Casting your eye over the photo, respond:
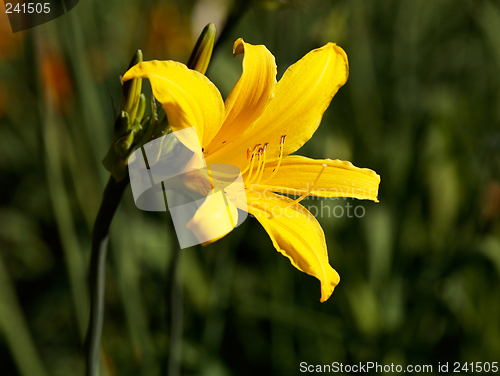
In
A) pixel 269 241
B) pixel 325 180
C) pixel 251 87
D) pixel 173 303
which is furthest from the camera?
pixel 269 241

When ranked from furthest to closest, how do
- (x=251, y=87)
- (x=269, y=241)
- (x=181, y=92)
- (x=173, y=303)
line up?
(x=269, y=241) < (x=173, y=303) < (x=251, y=87) < (x=181, y=92)

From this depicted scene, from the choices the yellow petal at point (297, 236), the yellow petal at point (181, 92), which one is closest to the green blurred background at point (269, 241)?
the yellow petal at point (297, 236)

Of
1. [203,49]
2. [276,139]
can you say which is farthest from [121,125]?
[276,139]

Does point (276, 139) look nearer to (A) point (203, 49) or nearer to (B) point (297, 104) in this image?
(B) point (297, 104)

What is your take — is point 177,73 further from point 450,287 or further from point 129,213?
point 450,287

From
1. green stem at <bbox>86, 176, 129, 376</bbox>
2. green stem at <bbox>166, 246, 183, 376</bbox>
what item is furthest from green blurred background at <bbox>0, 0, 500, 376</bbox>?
green stem at <bbox>86, 176, 129, 376</bbox>

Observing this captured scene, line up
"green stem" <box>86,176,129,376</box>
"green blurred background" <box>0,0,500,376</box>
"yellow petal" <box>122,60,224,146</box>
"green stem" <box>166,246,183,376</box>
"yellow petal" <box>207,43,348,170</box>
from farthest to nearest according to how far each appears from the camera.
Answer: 1. "green blurred background" <box>0,0,500,376</box>
2. "green stem" <box>166,246,183,376</box>
3. "yellow petal" <box>207,43,348,170</box>
4. "green stem" <box>86,176,129,376</box>
5. "yellow petal" <box>122,60,224,146</box>

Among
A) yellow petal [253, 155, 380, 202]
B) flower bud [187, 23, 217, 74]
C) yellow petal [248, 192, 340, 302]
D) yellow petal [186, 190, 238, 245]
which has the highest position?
flower bud [187, 23, 217, 74]

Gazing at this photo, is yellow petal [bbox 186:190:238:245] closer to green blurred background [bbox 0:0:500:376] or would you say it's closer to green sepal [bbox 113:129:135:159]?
green sepal [bbox 113:129:135:159]

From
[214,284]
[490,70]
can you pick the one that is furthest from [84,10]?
[490,70]
